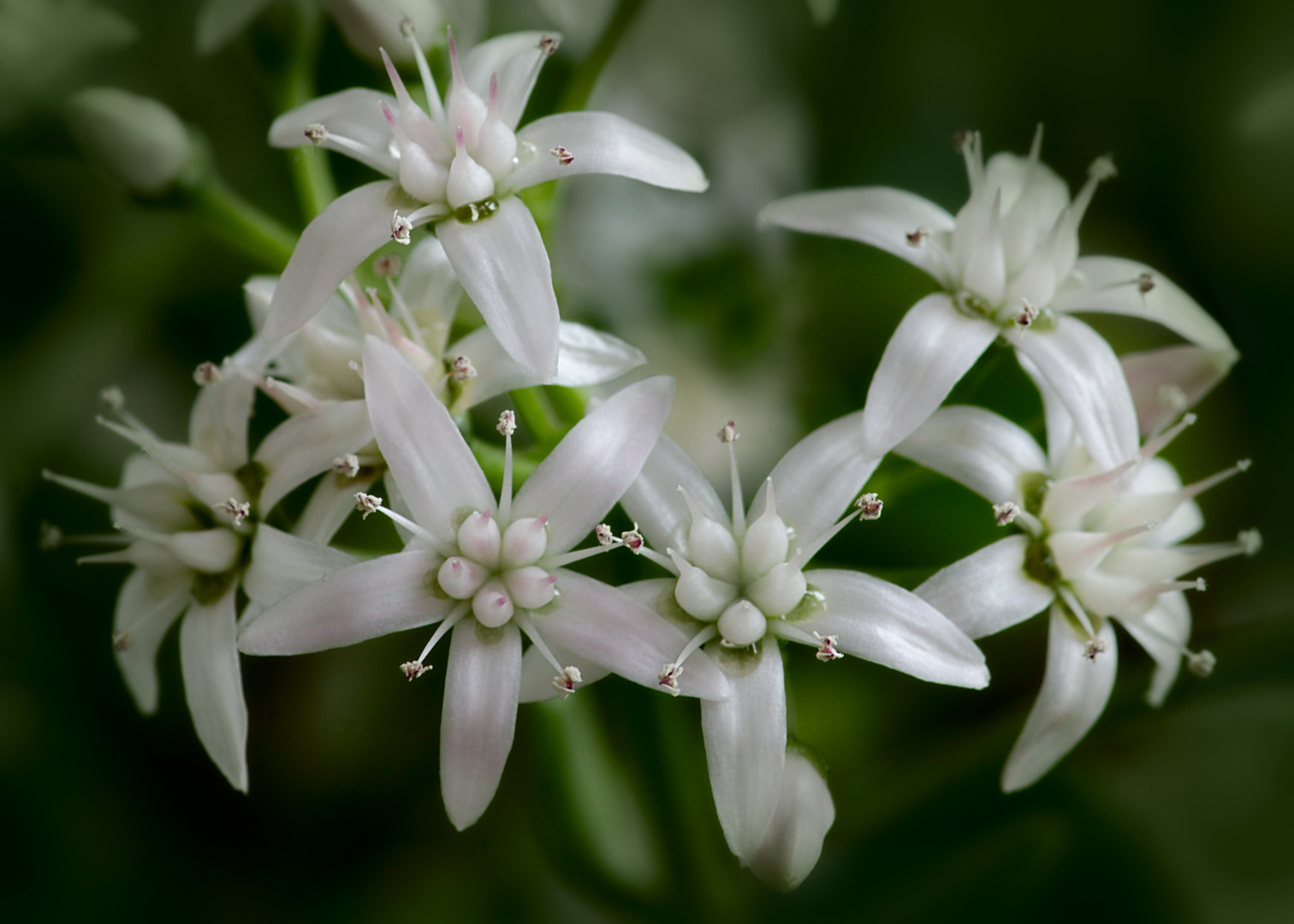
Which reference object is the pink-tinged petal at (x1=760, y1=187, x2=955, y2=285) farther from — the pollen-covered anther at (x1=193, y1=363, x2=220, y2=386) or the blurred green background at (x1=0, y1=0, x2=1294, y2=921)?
the pollen-covered anther at (x1=193, y1=363, x2=220, y2=386)

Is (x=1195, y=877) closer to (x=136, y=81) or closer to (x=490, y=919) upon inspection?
(x=490, y=919)

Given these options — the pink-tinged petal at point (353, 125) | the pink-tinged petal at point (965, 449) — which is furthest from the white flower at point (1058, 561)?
the pink-tinged petal at point (353, 125)

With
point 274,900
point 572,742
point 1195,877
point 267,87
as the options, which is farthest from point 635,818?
point 267,87

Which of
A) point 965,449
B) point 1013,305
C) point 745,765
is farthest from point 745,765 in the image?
point 1013,305

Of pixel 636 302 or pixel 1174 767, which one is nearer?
pixel 1174 767

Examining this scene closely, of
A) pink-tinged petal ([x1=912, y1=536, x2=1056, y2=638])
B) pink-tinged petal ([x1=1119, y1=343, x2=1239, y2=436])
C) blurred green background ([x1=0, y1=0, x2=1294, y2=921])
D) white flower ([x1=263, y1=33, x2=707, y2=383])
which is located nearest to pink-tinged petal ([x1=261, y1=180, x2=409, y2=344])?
white flower ([x1=263, y1=33, x2=707, y2=383])

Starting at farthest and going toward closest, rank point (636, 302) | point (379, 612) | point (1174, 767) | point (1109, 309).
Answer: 1. point (636, 302)
2. point (1174, 767)
3. point (1109, 309)
4. point (379, 612)
